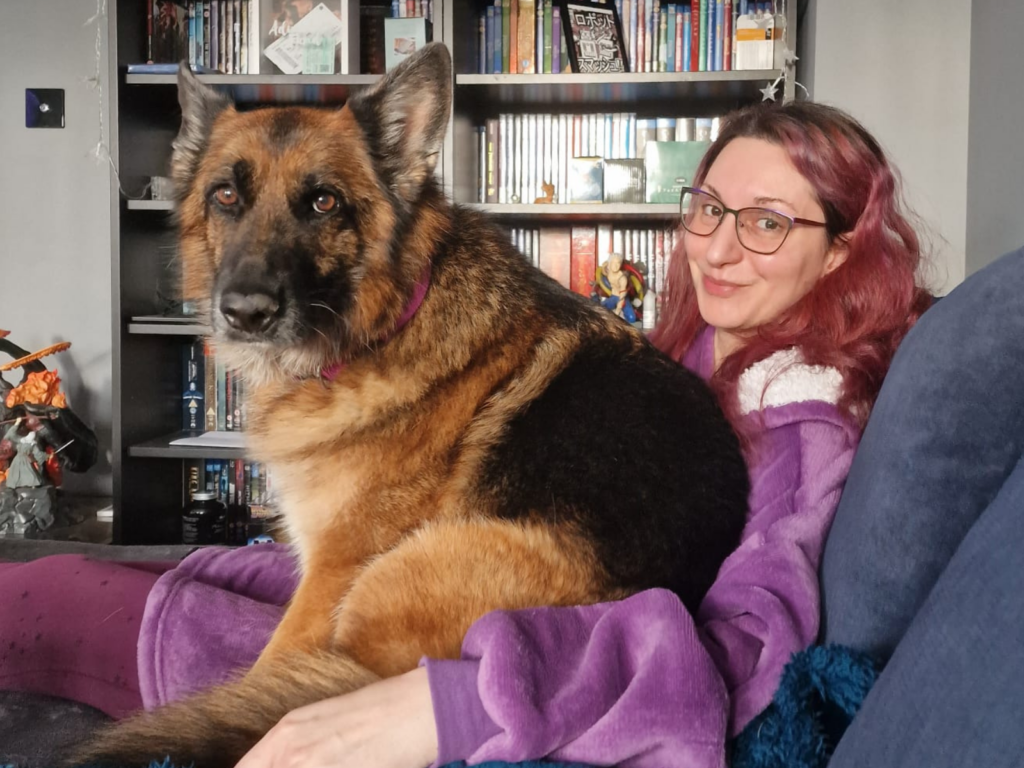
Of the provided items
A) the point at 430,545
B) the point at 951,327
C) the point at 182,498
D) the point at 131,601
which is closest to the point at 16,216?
the point at 182,498

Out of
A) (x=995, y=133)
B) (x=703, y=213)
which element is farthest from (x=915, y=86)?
(x=703, y=213)

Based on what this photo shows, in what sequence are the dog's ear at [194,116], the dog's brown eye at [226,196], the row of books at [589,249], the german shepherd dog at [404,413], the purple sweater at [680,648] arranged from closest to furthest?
the purple sweater at [680,648] → the german shepherd dog at [404,413] → the dog's brown eye at [226,196] → the dog's ear at [194,116] → the row of books at [589,249]

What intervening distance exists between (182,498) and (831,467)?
2.84 meters

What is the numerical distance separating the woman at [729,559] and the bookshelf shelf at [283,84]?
1.54 meters

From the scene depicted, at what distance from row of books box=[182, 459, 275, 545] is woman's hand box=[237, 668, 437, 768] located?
2.50 m

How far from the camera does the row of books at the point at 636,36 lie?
→ 282 centimetres

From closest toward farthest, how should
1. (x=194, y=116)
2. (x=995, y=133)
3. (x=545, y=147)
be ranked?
(x=194, y=116)
(x=995, y=133)
(x=545, y=147)

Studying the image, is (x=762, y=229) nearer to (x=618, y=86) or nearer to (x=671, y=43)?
(x=618, y=86)

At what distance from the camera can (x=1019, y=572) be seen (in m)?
0.67

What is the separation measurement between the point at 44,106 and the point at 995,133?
347 cm

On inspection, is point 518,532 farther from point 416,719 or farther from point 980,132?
point 980,132

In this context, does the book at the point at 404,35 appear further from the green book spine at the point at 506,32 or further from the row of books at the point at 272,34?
the green book spine at the point at 506,32

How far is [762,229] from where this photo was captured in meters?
1.30

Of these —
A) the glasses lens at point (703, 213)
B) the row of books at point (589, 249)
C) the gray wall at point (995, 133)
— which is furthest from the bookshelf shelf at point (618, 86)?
the glasses lens at point (703, 213)
